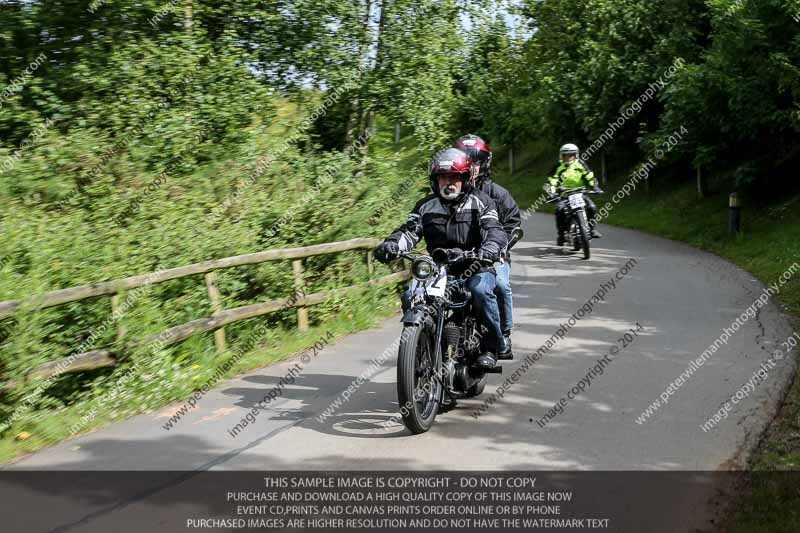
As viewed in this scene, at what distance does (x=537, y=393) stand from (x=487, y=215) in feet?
5.98

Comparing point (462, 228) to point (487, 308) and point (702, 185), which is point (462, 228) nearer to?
point (487, 308)

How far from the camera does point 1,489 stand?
208 inches

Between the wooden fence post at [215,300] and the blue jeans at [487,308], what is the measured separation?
3076mm

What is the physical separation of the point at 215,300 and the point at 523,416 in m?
3.57

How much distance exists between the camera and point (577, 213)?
17.1 meters

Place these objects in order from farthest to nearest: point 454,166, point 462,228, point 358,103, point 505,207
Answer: point 358,103
point 505,207
point 462,228
point 454,166

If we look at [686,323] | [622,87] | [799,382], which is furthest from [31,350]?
[622,87]

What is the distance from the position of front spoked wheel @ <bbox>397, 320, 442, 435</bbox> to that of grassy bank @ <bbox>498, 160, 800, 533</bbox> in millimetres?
2226

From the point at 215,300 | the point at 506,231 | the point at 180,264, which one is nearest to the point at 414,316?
the point at 506,231

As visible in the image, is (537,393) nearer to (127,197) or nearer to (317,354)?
(317,354)

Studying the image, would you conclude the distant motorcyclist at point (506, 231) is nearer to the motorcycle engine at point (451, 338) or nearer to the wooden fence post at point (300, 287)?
the motorcycle engine at point (451, 338)

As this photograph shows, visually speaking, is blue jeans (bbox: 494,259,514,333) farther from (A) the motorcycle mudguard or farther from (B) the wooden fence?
(B) the wooden fence

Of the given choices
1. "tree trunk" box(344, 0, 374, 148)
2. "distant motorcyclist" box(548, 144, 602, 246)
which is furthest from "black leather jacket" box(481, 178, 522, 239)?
"tree trunk" box(344, 0, 374, 148)

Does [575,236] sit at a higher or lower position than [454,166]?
lower
